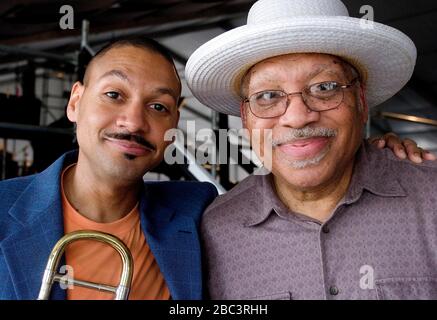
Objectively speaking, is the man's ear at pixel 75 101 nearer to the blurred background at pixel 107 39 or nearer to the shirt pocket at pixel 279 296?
the shirt pocket at pixel 279 296

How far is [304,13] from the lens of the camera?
184cm

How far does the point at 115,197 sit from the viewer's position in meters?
1.86

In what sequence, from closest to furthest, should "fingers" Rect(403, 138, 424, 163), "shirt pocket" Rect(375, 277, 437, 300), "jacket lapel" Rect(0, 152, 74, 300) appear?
"jacket lapel" Rect(0, 152, 74, 300)
"shirt pocket" Rect(375, 277, 437, 300)
"fingers" Rect(403, 138, 424, 163)

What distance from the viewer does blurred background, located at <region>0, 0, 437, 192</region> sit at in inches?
161

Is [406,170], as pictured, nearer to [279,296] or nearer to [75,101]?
[279,296]

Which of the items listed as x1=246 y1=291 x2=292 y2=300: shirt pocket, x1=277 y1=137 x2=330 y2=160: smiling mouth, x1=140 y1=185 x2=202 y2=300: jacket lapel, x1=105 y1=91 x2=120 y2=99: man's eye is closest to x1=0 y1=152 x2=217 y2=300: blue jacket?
x1=140 y1=185 x2=202 y2=300: jacket lapel

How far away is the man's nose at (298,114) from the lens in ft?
5.68

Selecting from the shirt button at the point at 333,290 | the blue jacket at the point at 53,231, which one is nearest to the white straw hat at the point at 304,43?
the blue jacket at the point at 53,231

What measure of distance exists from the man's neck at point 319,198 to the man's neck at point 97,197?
0.58 meters

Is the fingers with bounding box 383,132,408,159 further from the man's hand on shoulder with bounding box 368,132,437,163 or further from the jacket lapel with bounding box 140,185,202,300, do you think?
the jacket lapel with bounding box 140,185,202,300

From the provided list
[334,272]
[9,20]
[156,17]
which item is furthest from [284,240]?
[156,17]

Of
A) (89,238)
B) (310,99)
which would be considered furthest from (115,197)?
(310,99)

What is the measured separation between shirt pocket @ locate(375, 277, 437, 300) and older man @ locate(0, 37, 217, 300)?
593 millimetres

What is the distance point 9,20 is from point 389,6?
535cm
